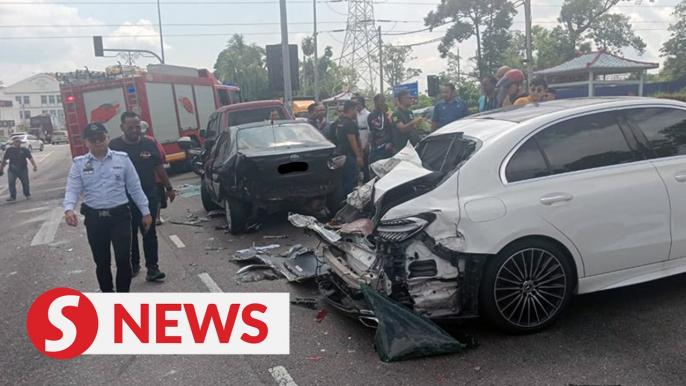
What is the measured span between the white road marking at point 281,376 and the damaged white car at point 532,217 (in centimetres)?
70

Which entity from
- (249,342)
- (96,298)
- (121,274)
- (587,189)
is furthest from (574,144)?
(96,298)

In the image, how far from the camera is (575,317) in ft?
14.7

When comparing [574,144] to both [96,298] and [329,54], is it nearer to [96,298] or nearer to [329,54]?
[96,298]

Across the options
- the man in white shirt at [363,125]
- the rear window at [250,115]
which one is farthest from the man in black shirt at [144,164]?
the rear window at [250,115]

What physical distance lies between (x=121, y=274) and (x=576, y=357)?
12.2 ft

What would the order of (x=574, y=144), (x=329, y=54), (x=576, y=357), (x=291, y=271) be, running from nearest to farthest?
1. (x=576, y=357)
2. (x=574, y=144)
3. (x=291, y=271)
4. (x=329, y=54)

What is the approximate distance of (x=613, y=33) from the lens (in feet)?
197

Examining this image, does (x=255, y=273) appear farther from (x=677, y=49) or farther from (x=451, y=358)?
(x=677, y=49)

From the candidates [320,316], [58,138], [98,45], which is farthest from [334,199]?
[58,138]

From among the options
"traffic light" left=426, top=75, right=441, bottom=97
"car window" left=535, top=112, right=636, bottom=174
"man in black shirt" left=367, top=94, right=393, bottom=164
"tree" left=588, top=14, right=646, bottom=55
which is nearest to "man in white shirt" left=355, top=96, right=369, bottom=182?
"man in black shirt" left=367, top=94, right=393, bottom=164

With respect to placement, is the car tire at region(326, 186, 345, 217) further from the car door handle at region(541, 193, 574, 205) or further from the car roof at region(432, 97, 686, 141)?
the car door handle at region(541, 193, 574, 205)

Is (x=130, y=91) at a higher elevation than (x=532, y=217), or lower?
higher

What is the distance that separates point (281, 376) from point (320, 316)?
110cm

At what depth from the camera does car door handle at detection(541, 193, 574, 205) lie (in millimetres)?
4086
